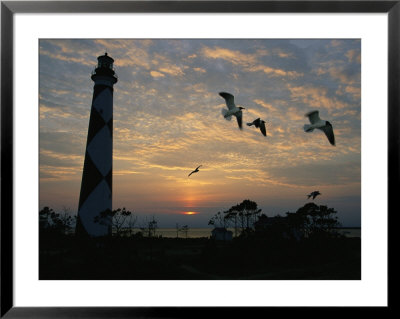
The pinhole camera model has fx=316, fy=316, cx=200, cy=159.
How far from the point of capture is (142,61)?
7.77 feet

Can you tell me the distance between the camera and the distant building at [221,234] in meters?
2.51

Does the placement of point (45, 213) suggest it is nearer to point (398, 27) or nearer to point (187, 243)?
point (187, 243)

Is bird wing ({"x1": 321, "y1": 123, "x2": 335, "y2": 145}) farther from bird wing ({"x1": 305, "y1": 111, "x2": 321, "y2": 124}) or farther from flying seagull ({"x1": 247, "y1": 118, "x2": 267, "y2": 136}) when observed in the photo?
flying seagull ({"x1": 247, "y1": 118, "x2": 267, "y2": 136})

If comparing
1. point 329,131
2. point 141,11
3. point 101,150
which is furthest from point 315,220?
point 101,150

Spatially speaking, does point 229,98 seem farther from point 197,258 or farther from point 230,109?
point 197,258

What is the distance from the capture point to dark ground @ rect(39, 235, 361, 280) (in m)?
2.12

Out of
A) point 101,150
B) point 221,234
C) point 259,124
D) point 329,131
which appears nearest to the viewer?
point 329,131

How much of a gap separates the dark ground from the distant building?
48 millimetres

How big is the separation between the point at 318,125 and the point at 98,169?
2104mm

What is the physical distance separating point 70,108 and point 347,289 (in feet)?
7.71

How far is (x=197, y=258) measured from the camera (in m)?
2.39

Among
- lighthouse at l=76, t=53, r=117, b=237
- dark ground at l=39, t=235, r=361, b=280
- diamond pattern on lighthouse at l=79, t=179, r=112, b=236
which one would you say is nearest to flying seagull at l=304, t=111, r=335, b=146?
dark ground at l=39, t=235, r=361, b=280

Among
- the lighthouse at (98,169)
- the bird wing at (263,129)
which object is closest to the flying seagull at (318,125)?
the bird wing at (263,129)

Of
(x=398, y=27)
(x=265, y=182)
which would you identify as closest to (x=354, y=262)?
(x=265, y=182)
